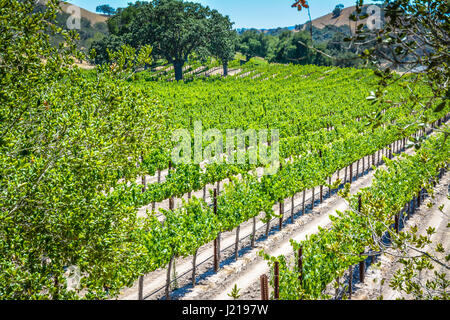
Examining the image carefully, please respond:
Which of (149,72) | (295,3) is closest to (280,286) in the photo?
(295,3)

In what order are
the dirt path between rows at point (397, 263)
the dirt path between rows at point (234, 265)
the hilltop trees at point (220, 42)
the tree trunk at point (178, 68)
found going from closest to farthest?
the dirt path between rows at point (397, 263) < the dirt path between rows at point (234, 265) < the hilltop trees at point (220, 42) < the tree trunk at point (178, 68)

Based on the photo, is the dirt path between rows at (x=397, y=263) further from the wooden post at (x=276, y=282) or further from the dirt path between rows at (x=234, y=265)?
the dirt path between rows at (x=234, y=265)

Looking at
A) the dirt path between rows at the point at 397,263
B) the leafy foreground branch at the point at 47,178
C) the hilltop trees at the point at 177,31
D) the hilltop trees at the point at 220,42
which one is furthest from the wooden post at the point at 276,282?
the hilltop trees at the point at 220,42

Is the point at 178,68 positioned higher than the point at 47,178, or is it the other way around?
the point at 178,68

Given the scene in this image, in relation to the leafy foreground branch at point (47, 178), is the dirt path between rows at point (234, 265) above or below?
below

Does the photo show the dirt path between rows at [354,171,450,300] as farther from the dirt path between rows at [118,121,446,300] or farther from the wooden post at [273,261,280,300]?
the dirt path between rows at [118,121,446,300]

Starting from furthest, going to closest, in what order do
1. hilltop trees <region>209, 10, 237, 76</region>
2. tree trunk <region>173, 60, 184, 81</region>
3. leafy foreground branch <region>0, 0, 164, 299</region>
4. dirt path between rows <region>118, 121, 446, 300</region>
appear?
tree trunk <region>173, 60, 184, 81</region> → hilltop trees <region>209, 10, 237, 76</region> → dirt path between rows <region>118, 121, 446, 300</region> → leafy foreground branch <region>0, 0, 164, 299</region>

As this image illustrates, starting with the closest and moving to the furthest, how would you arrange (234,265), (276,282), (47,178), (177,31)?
(47,178)
(276,282)
(234,265)
(177,31)

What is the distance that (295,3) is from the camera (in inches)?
146

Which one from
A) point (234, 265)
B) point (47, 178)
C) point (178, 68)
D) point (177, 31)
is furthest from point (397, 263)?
point (178, 68)

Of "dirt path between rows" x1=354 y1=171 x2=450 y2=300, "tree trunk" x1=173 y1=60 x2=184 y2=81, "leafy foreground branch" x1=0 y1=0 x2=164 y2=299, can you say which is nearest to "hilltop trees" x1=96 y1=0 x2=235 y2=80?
"tree trunk" x1=173 y1=60 x2=184 y2=81

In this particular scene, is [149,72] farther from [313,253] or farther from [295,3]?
[295,3]

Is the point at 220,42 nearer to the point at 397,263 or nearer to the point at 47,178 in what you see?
the point at 397,263

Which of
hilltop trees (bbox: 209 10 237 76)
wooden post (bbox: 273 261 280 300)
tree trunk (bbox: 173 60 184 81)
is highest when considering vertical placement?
hilltop trees (bbox: 209 10 237 76)
